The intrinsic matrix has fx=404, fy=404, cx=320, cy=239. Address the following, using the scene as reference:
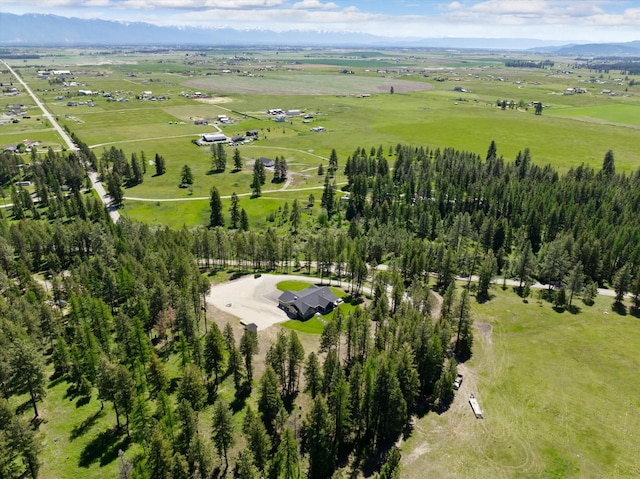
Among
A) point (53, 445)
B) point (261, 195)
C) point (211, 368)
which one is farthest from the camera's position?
point (261, 195)

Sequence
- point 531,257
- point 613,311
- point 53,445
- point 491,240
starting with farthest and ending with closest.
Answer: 1. point 491,240
2. point 531,257
3. point 613,311
4. point 53,445

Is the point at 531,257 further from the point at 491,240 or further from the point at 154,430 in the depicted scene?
the point at 154,430

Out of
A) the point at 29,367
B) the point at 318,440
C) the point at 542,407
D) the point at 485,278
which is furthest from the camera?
the point at 485,278

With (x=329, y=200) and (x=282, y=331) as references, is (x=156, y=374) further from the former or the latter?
(x=329, y=200)

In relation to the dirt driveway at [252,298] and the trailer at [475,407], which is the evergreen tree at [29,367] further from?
the trailer at [475,407]

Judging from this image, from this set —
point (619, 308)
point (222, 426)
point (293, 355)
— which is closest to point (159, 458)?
point (222, 426)

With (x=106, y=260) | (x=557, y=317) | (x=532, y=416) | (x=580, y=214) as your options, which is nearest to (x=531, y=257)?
(x=557, y=317)
